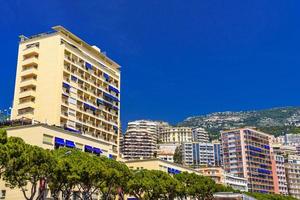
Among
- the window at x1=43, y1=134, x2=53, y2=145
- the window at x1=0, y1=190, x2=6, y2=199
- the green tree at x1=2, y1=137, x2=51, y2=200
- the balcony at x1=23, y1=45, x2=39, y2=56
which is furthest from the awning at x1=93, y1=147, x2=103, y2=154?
the green tree at x1=2, y1=137, x2=51, y2=200

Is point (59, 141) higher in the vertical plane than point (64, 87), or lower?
lower

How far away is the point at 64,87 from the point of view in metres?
93.8

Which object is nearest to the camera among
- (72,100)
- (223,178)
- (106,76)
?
(72,100)

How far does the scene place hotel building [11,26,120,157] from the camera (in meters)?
92.2

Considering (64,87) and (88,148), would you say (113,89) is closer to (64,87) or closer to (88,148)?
(64,87)

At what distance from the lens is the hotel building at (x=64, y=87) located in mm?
92188

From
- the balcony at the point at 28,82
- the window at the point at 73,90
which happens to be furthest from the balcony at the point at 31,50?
the window at the point at 73,90

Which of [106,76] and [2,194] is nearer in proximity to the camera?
[2,194]

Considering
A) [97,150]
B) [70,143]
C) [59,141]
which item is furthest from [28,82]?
[59,141]

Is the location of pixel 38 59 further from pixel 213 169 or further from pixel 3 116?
pixel 213 169

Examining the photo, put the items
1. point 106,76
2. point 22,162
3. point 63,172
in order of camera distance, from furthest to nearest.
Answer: point 106,76 < point 63,172 < point 22,162

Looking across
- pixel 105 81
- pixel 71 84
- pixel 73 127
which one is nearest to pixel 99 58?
pixel 105 81

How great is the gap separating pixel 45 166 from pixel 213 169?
128777mm

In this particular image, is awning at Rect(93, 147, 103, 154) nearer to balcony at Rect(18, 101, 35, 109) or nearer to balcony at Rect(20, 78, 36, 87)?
balcony at Rect(18, 101, 35, 109)
